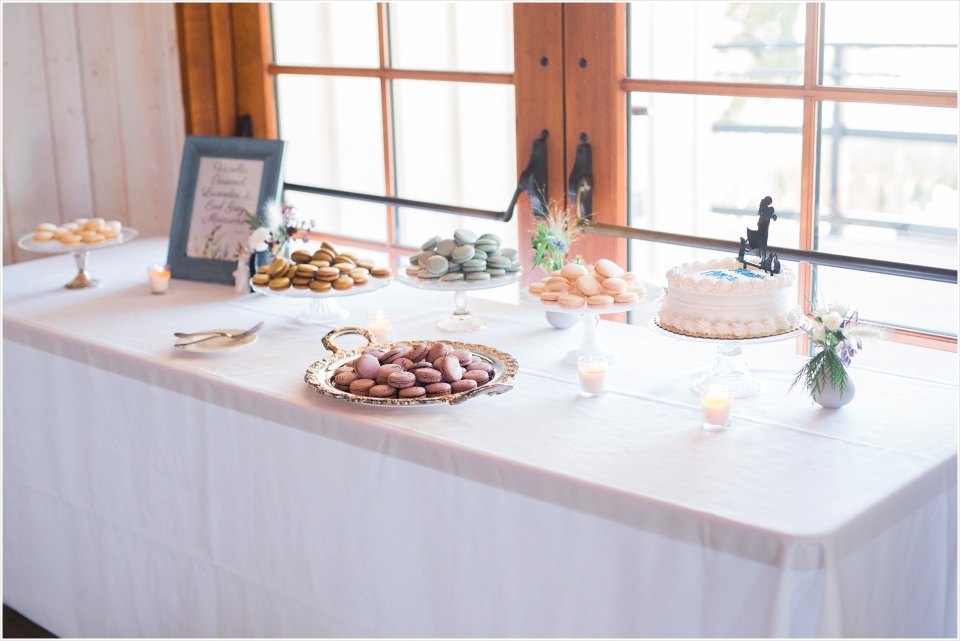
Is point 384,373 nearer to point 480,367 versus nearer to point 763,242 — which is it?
point 480,367

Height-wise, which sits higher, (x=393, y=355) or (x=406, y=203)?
(x=406, y=203)

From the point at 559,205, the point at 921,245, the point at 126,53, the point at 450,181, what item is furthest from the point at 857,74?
the point at 126,53

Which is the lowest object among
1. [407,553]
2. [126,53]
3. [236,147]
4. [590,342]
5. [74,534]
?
[74,534]

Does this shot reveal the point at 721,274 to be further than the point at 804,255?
No

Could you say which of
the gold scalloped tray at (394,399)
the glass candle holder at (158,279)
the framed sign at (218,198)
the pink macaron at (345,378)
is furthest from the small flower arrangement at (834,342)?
the glass candle holder at (158,279)

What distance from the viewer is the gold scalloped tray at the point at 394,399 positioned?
1.46 meters

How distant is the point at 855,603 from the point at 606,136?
1.15 metres

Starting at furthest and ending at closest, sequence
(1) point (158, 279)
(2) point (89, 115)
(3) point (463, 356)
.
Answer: (2) point (89, 115), (1) point (158, 279), (3) point (463, 356)

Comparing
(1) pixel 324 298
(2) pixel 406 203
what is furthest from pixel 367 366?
(2) pixel 406 203

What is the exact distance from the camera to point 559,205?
215 centimetres

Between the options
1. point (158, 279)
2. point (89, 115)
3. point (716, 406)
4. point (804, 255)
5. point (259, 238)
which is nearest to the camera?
point (716, 406)

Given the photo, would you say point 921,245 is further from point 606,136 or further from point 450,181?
point 450,181

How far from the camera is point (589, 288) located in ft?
5.16

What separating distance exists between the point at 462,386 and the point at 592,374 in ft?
0.62
